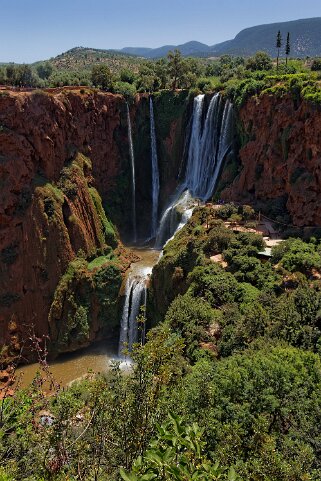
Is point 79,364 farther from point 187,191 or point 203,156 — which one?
point 203,156

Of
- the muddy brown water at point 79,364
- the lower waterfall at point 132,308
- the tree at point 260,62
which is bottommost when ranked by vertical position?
the muddy brown water at point 79,364

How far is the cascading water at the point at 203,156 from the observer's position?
39.7 metres

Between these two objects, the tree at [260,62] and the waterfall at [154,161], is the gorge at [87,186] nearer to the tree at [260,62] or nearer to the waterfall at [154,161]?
the waterfall at [154,161]

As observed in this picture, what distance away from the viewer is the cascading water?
3969 centimetres

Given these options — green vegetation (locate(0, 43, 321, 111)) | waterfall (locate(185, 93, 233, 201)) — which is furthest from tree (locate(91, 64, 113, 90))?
waterfall (locate(185, 93, 233, 201))

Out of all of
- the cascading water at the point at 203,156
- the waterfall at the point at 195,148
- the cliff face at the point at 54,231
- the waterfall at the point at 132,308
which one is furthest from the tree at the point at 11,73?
the waterfall at the point at 132,308

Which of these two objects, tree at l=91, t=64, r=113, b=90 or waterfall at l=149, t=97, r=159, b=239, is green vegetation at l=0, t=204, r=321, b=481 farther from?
tree at l=91, t=64, r=113, b=90

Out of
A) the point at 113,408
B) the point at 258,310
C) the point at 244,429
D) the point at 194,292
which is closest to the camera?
the point at 113,408

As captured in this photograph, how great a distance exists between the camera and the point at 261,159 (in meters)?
35.2

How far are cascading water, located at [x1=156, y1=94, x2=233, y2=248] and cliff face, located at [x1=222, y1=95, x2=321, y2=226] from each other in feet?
8.68

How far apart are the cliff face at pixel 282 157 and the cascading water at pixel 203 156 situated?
104 inches

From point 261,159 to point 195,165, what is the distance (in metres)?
8.90

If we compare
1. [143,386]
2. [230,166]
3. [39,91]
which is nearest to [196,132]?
[230,166]

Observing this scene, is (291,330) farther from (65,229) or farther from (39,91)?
(39,91)
